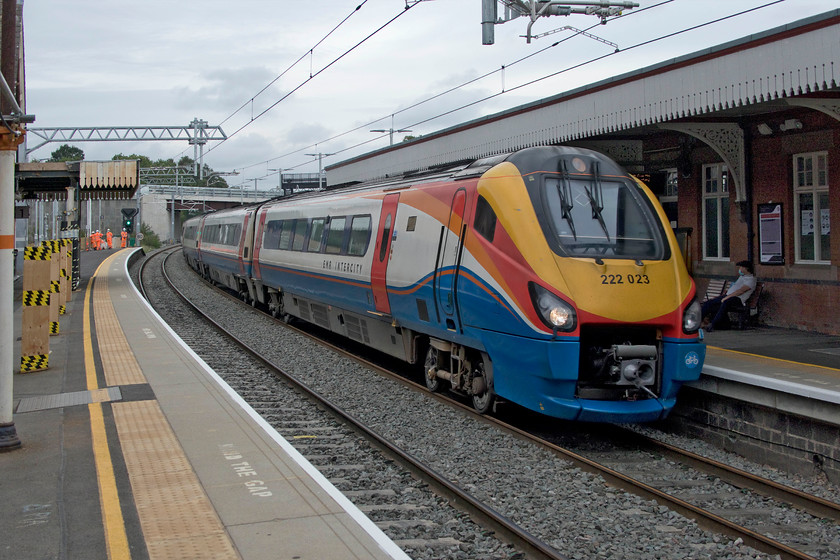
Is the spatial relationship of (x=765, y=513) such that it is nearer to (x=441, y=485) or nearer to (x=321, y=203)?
(x=441, y=485)

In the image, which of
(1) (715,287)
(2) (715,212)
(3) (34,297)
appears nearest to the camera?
(3) (34,297)

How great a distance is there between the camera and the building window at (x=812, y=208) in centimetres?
1162

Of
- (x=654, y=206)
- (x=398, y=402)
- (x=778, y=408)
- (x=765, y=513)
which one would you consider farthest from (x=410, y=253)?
(x=765, y=513)

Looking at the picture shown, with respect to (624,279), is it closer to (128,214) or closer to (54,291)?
(54,291)

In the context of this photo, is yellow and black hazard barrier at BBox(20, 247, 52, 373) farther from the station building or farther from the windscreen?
the windscreen

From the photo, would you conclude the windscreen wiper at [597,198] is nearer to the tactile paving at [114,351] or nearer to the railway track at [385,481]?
the railway track at [385,481]

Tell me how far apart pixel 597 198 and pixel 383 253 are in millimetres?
3725

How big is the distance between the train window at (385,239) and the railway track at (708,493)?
11.8ft

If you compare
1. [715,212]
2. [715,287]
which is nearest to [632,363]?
[715,287]

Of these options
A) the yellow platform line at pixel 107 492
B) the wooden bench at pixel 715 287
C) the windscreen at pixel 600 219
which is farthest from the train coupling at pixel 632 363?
the wooden bench at pixel 715 287

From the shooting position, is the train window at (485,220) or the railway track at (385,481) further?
the train window at (485,220)

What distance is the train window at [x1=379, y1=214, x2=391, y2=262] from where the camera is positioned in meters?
11.1

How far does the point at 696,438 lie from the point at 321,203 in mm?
8609

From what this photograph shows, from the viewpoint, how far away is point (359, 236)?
1238 cm
